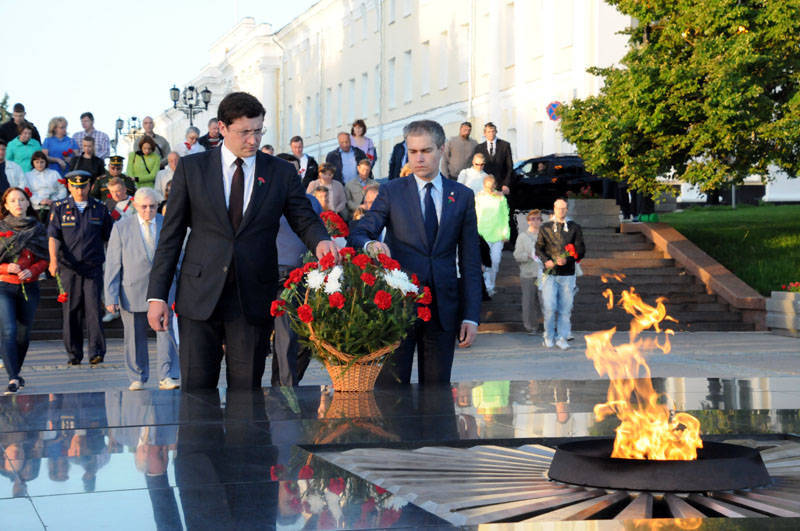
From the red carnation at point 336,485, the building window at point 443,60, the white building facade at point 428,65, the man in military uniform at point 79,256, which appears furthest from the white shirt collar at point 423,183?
the building window at point 443,60

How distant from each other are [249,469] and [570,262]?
12.7 metres

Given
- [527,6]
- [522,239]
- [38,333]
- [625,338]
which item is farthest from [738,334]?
[527,6]

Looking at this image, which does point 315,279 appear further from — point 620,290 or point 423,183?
point 620,290

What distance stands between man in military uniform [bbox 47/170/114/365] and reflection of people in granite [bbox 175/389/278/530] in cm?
823

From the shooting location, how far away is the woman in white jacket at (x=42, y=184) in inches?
817

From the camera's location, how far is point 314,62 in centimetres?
6981

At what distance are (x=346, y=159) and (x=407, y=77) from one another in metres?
30.5

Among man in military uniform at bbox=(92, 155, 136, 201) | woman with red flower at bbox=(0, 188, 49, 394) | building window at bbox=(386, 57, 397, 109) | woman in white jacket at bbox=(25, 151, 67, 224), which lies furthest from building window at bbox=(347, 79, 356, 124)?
woman with red flower at bbox=(0, 188, 49, 394)

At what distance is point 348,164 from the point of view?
948 inches

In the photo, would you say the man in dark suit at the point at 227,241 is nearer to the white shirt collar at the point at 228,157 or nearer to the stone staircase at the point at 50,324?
the white shirt collar at the point at 228,157

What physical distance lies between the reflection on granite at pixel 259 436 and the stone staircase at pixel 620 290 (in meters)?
11.8

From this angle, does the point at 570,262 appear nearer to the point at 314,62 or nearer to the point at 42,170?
the point at 42,170

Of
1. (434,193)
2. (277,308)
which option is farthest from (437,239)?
(277,308)

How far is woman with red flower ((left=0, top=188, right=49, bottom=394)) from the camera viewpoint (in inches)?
500
